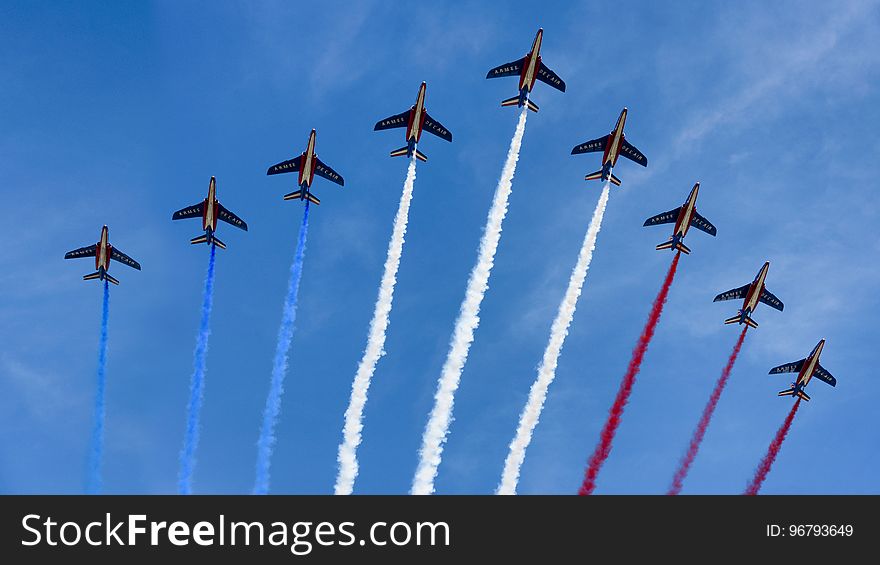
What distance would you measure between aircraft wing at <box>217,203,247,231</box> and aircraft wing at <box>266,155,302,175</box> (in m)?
6.87

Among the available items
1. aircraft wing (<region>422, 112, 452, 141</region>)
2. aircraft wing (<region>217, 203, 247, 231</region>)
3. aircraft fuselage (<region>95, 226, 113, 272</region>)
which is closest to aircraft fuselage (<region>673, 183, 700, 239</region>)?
aircraft wing (<region>422, 112, 452, 141</region>)

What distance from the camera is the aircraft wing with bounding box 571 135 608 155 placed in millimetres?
118750

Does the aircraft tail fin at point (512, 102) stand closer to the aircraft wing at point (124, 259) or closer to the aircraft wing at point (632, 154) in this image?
the aircraft wing at point (632, 154)

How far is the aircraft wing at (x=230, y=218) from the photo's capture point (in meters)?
124

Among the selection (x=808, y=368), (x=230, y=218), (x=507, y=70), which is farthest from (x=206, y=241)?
(x=808, y=368)

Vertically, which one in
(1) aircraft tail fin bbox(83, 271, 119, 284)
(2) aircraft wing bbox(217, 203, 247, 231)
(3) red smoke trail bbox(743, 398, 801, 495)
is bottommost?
(3) red smoke trail bbox(743, 398, 801, 495)

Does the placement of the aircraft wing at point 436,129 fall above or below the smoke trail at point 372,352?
above

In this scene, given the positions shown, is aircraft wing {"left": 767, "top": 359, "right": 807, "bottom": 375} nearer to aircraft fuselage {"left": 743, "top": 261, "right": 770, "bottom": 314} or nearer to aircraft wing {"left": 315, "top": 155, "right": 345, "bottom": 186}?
aircraft fuselage {"left": 743, "top": 261, "right": 770, "bottom": 314}

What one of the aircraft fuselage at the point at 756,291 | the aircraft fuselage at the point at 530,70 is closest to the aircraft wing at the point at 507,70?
the aircraft fuselage at the point at 530,70

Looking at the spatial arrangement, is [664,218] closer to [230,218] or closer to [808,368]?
[808,368]

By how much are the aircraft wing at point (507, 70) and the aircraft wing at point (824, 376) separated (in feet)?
161

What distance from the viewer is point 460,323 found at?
351 feet
